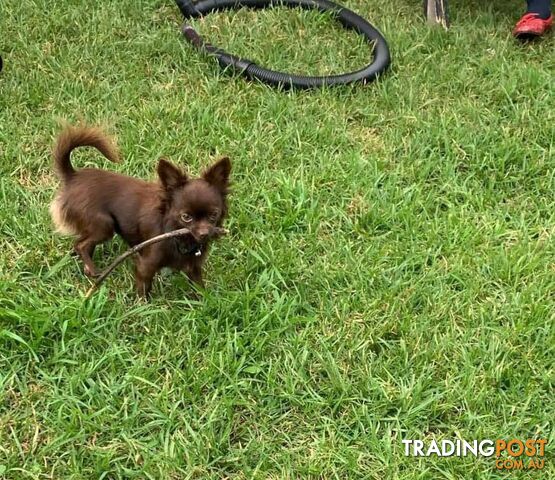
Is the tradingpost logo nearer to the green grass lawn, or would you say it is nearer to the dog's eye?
the green grass lawn

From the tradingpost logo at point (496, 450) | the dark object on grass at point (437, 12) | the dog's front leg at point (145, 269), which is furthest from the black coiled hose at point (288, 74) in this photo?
the tradingpost logo at point (496, 450)

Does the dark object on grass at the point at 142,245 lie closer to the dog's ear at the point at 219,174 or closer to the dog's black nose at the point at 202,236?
the dog's black nose at the point at 202,236

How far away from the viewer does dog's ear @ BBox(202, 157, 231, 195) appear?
8.88 feet

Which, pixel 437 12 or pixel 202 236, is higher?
pixel 202 236

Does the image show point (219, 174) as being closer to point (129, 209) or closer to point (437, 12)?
point (129, 209)

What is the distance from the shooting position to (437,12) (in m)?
5.07

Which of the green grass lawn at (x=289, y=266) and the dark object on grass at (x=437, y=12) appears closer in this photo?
the green grass lawn at (x=289, y=266)

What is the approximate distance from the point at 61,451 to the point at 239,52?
9.80 ft

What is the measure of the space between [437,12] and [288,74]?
137cm

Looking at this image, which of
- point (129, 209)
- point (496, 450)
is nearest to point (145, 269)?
point (129, 209)

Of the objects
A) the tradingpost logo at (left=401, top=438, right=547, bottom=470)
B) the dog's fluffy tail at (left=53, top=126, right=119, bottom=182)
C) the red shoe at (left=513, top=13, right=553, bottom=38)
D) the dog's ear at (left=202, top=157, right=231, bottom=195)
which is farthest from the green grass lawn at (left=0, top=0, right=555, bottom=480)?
the dog's ear at (left=202, top=157, right=231, bottom=195)

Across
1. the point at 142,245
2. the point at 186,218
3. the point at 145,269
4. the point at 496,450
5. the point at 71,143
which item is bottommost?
the point at 496,450

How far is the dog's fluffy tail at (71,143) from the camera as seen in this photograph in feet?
9.60

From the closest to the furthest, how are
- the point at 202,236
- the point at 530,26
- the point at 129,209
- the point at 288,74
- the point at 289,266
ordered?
the point at 202,236 → the point at 129,209 → the point at 289,266 → the point at 288,74 → the point at 530,26
